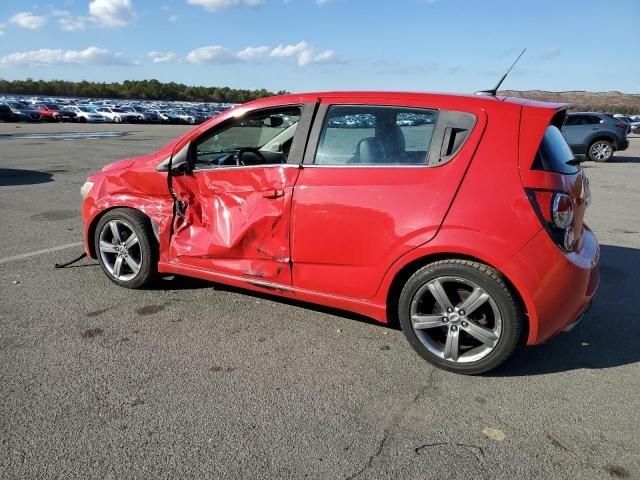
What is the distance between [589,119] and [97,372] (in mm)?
19231

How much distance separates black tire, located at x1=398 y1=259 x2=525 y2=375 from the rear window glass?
0.69 meters

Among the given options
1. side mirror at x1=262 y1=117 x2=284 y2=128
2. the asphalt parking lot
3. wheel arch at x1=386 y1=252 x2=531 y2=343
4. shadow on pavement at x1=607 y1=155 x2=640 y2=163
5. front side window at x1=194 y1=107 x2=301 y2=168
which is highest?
side mirror at x1=262 y1=117 x2=284 y2=128

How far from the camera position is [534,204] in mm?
3021

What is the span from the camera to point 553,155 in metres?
3.23

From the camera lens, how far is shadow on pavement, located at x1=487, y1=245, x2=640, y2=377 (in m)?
3.46

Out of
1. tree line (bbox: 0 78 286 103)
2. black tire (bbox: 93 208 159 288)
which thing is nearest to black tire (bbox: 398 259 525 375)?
black tire (bbox: 93 208 159 288)

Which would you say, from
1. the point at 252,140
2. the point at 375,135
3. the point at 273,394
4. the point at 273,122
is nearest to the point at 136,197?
the point at 252,140

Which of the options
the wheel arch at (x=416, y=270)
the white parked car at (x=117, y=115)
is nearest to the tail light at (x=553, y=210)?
the wheel arch at (x=416, y=270)

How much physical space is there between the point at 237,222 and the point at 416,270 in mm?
1371

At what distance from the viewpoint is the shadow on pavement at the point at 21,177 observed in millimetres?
10252

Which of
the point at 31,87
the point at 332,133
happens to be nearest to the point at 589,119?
the point at 332,133

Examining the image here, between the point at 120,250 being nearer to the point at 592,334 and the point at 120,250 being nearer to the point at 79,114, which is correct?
the point at 592,334

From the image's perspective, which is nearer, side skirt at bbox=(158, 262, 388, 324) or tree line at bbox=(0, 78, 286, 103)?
side skirt at bbox=(158, 262, 388, 324)

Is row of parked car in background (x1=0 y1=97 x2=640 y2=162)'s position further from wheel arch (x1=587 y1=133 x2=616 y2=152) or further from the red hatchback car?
the red hatchback car
